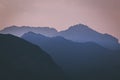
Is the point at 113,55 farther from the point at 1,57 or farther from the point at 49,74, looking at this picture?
the point at 1,57

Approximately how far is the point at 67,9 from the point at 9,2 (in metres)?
1.12

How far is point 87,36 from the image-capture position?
17.4 ft

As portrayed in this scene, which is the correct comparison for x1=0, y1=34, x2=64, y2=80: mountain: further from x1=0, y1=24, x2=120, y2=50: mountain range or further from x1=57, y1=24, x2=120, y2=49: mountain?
x1=57, y1=24, x2=120, y2=49: mountain

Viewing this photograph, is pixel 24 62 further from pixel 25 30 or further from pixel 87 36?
pixel 87 36

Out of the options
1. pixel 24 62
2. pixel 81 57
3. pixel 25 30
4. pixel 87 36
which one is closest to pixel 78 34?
pixel 87 36

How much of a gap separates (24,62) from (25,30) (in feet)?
2.16

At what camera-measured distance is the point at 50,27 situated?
5.12 metres

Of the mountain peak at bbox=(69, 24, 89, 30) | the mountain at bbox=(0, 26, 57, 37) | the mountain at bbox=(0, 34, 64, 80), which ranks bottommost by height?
the mountain at bbox=(0, 34, 64, 80)

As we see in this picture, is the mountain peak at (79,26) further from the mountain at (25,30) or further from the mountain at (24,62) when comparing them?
the mountain at (24,62)

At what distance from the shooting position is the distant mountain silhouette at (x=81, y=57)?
16.3ft

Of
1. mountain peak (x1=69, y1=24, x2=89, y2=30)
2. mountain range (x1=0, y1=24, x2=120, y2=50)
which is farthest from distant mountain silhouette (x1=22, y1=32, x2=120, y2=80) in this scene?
mountain peak (x1=69, y1=24, x2=89, y2=30)

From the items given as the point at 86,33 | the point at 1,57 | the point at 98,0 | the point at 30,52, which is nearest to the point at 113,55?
the point at 86,33

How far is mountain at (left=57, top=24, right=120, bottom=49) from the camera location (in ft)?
16.9

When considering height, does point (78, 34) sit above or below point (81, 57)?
above
